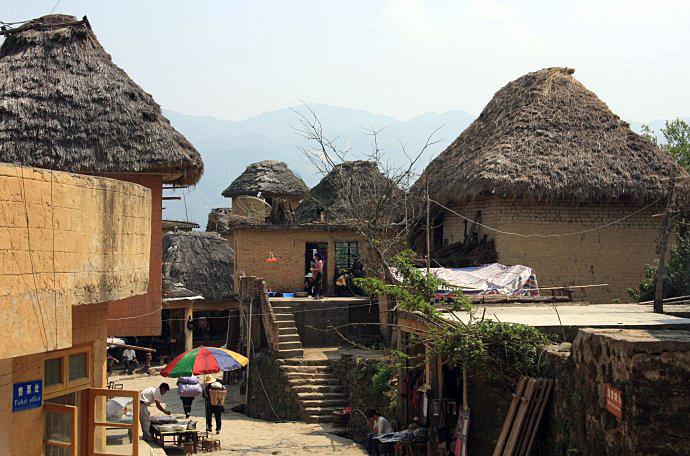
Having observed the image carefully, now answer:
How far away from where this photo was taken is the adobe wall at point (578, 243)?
70.9 feet

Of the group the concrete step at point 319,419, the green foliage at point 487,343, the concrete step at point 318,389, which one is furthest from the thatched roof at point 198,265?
the green foliage at point 487,343

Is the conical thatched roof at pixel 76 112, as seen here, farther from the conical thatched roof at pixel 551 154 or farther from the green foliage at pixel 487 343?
the conical thatched roof at pixel 551 154

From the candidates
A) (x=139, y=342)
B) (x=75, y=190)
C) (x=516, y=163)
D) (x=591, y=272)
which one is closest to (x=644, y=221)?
(x=591, y=272)

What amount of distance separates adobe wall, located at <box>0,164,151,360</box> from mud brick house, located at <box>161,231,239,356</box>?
2040 centimetres

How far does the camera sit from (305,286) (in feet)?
86.4

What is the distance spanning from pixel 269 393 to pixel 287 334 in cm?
163

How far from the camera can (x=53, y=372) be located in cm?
862

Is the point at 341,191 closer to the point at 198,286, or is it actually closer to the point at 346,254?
the point at 346,254

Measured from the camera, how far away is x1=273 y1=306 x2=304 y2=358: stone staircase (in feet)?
72.9

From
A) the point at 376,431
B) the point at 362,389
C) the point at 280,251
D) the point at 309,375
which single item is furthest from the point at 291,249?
the point at 376,431

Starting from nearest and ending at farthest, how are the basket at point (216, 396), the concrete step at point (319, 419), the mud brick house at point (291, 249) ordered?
the basket at point (216, 396) → the concrete step at point (319, 419) → the mud brick house at point (291, 249)

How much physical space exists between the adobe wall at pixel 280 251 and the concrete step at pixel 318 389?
17.9 feet

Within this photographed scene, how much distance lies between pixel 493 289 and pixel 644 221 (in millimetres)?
6842

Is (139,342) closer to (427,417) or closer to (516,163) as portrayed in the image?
(516,163)
